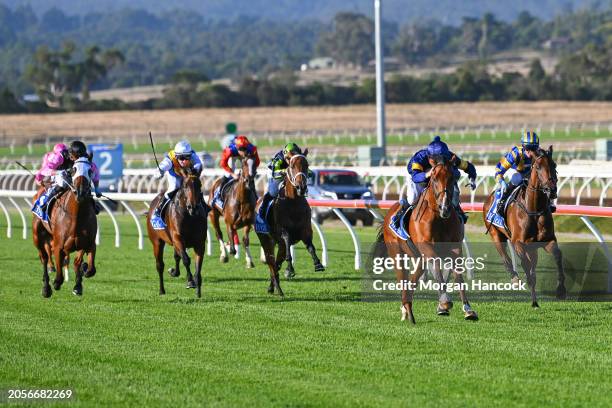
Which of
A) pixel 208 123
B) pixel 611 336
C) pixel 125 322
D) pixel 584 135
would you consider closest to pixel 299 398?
pixel 611 336

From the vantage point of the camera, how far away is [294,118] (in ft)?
292

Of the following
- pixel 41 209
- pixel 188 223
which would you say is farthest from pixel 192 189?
pixel 41 209

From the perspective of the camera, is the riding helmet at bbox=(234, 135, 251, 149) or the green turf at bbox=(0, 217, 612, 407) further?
the riding helmet at bbox=(234, 135, 251, 149)

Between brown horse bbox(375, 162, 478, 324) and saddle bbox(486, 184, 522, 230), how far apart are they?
1.84 m

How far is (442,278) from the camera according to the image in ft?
35.1

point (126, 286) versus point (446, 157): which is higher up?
point (446, 157)

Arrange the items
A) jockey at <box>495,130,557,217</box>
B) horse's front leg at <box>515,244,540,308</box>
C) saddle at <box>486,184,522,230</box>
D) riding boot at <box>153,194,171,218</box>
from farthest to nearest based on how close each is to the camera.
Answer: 1. riding boot at <box>153,194,171,218</box>
2. jockey at <box>495,130,557,217</box>
3. saddle at <box>486,184,522,230</box>
4. horse's front leg at <box>515,244,540,308</box>

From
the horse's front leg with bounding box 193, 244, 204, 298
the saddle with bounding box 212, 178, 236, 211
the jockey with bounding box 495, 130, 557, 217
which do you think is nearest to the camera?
the jockey with bounding box 495, 130, 557, 217

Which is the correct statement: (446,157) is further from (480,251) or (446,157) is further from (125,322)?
(480,251)

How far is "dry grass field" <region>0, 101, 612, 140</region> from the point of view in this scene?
273 ft

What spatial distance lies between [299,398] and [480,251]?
710cm

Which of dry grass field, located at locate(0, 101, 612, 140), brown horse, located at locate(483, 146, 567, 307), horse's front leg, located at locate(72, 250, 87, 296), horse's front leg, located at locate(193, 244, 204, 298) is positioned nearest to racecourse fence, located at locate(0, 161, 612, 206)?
horse's front leg, located at locate(193, 244, 204, 298)

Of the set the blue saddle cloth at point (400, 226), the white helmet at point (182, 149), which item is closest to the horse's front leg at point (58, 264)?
the white helmet at point (182, 149)

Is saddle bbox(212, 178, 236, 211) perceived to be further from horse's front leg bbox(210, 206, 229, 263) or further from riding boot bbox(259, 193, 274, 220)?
riding boot bbox(259, 193, 274, 220)
